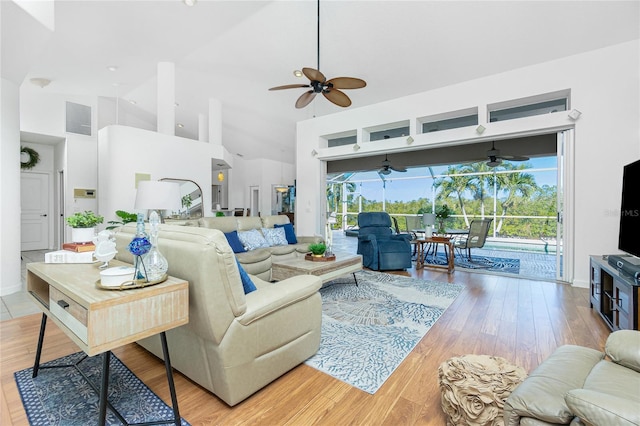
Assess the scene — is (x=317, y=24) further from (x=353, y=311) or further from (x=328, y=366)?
(x=328, y=366)

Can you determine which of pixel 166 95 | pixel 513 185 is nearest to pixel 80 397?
pixel 166 95

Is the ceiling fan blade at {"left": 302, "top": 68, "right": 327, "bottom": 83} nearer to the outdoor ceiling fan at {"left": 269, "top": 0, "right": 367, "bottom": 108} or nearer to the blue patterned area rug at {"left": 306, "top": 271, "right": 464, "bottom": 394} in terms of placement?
the outdoor ceiling fan at {"left": 269, "top": 0, "right": 367, "bottom": 108}

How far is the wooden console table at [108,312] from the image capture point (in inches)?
44.3

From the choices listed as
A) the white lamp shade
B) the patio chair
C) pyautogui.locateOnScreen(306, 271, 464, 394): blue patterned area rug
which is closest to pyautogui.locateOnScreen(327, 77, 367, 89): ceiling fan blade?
the white lamp shade

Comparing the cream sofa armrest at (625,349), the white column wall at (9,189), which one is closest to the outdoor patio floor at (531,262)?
the cream sofa armrest at (625,349)

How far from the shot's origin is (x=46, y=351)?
2.21 m

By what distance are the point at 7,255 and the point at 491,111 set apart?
296 inches

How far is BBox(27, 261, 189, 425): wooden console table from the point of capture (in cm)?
112

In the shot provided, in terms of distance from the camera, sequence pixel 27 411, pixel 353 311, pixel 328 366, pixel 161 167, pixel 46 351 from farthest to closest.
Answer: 1. pixel 161 167
2. pixel 353 311
3. pixel 46 351
4. pixel 328 366
5. pixel 27 411

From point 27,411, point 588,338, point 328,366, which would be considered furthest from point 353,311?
point 27,411

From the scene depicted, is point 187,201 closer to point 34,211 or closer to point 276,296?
point 34,211

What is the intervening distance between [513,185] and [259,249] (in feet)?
25.7

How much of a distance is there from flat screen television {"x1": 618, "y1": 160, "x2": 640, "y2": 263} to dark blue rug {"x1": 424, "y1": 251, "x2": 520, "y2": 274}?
8.43 ft

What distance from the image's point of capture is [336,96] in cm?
387
